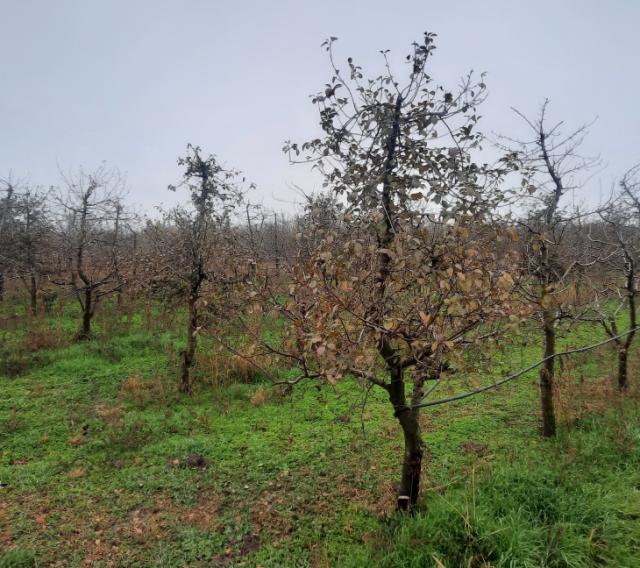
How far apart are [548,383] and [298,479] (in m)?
3.12

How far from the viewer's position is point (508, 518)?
9.69 ft

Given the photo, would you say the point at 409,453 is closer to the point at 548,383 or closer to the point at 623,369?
the point at 548,383

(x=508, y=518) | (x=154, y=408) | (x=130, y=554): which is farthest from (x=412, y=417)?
(x=154, y=408)

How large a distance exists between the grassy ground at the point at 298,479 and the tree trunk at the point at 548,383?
0.16 metres

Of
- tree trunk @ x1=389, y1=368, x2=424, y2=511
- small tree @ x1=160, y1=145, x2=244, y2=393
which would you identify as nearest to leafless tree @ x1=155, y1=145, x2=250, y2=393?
small tree @ x1=160, y1=145, x2=244, y2=393

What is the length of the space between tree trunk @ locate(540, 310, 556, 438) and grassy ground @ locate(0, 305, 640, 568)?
0.53 ft

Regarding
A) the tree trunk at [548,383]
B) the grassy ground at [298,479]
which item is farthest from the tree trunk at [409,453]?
the tree trunk at [548,383]

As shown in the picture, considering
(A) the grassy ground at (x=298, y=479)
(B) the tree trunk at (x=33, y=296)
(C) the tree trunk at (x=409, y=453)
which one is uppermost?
(B) the tree trunk at (x=33, y=296)

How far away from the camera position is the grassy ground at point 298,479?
9.43 ft

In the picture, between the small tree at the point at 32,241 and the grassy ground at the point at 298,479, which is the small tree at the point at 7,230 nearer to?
the small tree at the point at 32,241

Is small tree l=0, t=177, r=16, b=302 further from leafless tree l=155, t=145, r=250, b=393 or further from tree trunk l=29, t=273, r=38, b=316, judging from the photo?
leafless tree l=155, t=145, r=250, b=393

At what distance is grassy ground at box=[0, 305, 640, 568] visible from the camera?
9.43 ft

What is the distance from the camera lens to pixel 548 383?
440cm

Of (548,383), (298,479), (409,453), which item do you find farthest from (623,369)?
(298,479)
